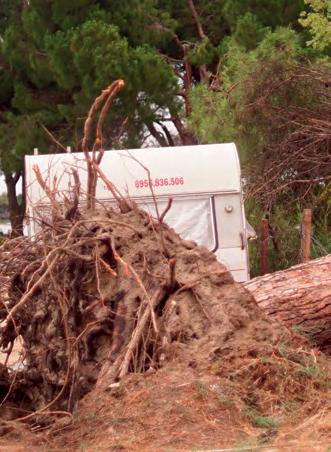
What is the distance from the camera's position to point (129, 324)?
25.2 ft

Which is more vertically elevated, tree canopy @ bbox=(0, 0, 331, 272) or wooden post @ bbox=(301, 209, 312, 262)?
tree canopy @ bbox=(0, 0, 331, 272)

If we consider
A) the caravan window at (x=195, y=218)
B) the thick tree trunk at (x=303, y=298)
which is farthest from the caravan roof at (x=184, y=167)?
the thick tree trunk at (x=303, y=298)

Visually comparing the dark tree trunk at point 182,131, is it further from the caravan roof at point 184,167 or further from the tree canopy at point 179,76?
the caravan roof at point 184,167

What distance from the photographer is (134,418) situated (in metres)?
6.55

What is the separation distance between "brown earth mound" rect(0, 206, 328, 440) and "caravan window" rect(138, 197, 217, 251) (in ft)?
20.4

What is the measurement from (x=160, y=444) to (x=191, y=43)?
23982mm

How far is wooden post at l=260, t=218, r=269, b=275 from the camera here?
15961 mm

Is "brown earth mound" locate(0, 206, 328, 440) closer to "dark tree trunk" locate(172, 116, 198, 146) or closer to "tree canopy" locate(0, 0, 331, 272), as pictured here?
"tree canopy" locate(0, 0, 331, 272)

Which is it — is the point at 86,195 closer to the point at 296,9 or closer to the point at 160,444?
the point at 160,444

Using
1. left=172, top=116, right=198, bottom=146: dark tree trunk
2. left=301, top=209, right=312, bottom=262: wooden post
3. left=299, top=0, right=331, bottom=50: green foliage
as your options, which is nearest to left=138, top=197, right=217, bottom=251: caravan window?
left=301, top=209, right=312, bottom=262: wooden post

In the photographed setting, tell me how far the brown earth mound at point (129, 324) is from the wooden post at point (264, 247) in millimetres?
7472

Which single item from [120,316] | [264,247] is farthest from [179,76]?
[120,316]

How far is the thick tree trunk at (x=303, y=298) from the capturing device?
880cm

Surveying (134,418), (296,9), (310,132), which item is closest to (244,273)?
(310,132)
